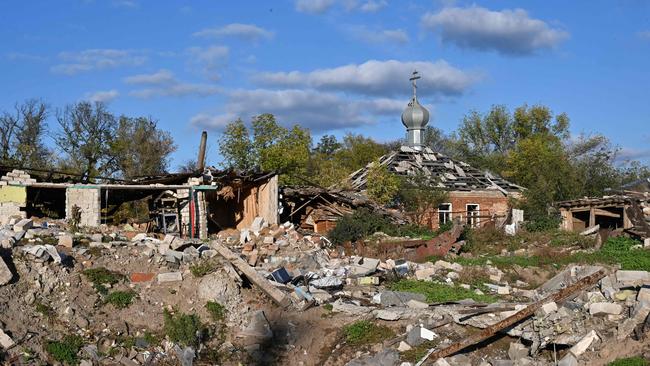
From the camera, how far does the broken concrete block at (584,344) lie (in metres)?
9.75

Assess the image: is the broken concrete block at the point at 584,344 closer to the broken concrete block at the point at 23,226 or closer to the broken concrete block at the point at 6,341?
the broken concrete block at the point at 6,341

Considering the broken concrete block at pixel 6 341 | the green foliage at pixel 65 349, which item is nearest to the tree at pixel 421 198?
the green foliage at pixel 65 349

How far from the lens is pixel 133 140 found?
37.0 meters

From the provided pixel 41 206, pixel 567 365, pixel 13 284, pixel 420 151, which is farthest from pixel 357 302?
pixel 420 151

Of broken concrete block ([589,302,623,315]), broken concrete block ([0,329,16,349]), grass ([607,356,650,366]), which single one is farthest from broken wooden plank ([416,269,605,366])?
broken concrete block ([0,329,16,349])

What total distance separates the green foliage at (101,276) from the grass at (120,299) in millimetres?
392

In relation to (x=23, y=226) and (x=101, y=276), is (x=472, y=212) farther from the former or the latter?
(x=101, y=276)

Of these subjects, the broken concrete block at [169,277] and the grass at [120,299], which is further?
the broken concrete block at [169,277]

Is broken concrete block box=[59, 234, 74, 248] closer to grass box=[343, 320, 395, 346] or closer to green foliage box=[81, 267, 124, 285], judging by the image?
green foliage box=[81, 267, 124, 285]

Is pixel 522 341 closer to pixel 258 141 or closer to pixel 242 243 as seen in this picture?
pixel 242 243

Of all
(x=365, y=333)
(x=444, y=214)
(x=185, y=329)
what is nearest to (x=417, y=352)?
(x=365, y=333)

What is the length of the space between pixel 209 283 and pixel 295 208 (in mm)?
13390

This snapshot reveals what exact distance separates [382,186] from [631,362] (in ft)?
63.6

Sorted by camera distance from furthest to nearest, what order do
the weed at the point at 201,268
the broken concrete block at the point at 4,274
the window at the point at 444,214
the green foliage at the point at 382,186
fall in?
the window at the point at 444,214, the green foliage at the point at 382,186, the weed at the point at 201,268, the broken concrete block at the point at 4,274
